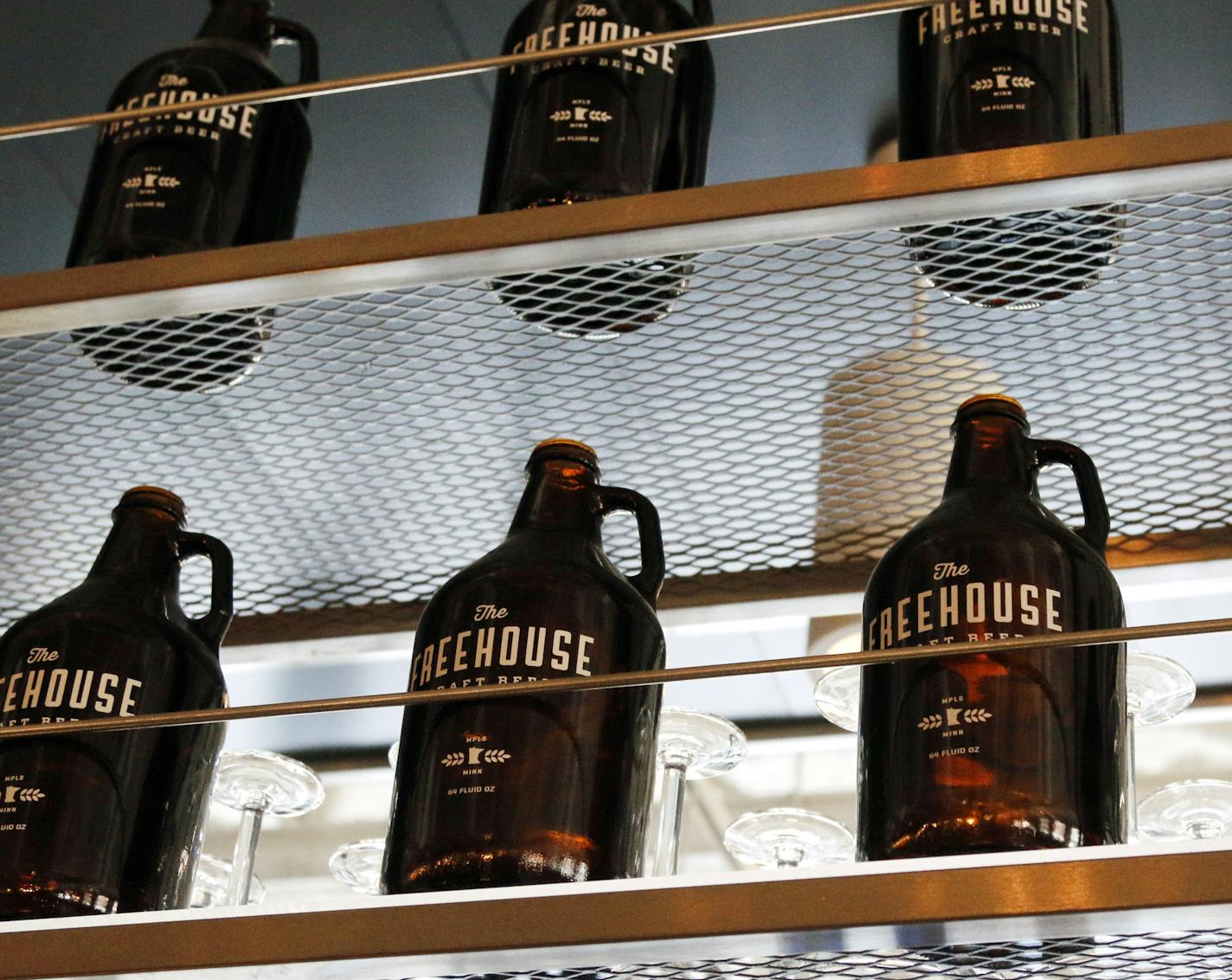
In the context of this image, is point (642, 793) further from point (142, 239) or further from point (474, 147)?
point (474, 147)

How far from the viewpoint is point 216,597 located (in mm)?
1020

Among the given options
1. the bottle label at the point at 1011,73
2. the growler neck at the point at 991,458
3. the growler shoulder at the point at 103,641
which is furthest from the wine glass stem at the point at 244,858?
the bottle label at the point at 1011,73

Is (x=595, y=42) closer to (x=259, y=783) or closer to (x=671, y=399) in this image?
(x=671, y=399)

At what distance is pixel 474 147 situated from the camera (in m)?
1.77

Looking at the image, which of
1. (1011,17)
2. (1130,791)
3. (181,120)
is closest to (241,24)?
(181,120)

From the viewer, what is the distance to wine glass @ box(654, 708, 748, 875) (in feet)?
3.51

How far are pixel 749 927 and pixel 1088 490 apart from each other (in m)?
0.37

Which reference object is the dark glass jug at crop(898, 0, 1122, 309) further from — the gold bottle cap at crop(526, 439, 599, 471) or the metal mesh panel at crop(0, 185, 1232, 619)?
the gold bottle cap at crop(526, 439, 599, 471)

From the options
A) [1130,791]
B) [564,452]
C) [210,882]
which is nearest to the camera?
[1130,791]

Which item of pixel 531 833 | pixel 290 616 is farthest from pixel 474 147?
pixel 531 833

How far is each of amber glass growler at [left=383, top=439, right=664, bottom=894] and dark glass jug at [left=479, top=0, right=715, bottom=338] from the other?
0.15 meters

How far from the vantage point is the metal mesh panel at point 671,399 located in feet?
3.11

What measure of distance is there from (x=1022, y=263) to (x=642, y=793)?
1.13ft

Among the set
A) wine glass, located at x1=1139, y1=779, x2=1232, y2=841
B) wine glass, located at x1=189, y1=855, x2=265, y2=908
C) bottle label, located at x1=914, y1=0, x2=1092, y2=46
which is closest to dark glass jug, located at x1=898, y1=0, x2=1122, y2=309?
bottle label, located at x1=914, y1=0, x2=1092, y2=46
